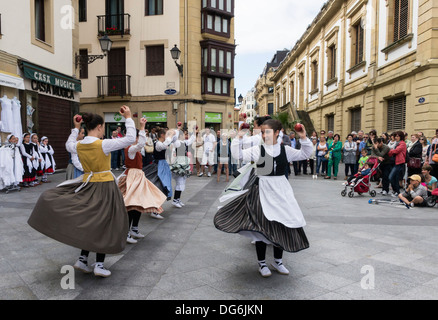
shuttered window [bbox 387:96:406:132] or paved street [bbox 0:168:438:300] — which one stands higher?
shuttered window [bbox 387:96:406:132]

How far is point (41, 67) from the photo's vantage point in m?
13.5

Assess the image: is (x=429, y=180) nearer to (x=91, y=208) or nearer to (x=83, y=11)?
(x=91, y=208)

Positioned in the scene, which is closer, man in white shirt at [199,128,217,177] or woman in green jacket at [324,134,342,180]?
woman in green jacket at [324,134,342,180]

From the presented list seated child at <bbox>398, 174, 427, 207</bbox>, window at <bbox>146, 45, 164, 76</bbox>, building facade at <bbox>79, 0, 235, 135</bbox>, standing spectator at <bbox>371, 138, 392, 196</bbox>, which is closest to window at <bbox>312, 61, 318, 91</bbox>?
building facade at <bbox>79, 0, 235, 135</bbox>

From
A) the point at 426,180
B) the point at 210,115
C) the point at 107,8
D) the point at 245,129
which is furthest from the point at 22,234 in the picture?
the point at 107,8

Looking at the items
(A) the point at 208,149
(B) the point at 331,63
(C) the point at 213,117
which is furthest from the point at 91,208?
(B) the point at 331,63

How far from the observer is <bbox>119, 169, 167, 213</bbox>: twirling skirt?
5.05 meters

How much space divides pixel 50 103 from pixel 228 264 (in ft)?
42.6

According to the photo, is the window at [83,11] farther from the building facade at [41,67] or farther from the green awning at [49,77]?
the green awning at [49,77]

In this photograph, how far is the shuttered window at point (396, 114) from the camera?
14.6m

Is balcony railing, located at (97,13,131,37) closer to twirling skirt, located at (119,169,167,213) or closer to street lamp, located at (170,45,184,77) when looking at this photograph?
street lamp, located at (170,45,184,77)

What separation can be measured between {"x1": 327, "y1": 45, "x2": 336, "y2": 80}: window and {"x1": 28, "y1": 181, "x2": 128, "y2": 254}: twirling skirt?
905 inches
